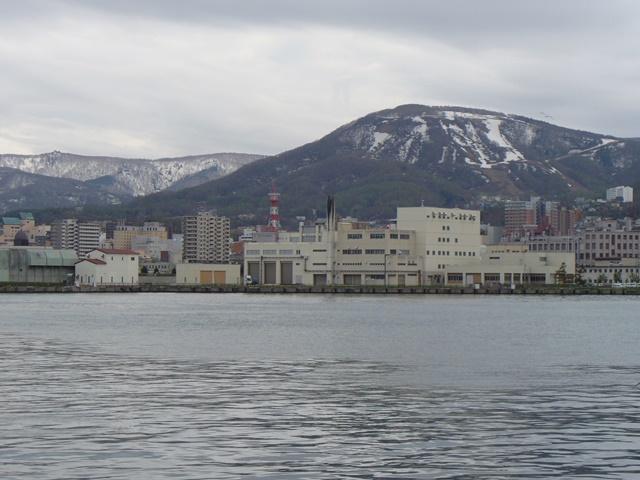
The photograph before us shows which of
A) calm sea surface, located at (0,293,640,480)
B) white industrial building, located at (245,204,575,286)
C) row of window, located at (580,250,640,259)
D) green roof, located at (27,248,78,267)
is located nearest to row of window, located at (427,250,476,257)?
white industrial building, located at (245,204,575,286)

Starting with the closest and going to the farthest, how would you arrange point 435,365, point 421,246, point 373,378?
1. point 373,378
2. point 435,365
3. point 421,246

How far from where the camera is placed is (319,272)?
13312 centimetres

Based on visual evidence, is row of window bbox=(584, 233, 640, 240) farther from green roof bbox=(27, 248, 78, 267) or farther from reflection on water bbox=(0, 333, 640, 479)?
reflection on water bbox=(0, 333, 640, 479)

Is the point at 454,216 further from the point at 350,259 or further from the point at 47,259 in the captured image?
the point at 47,259

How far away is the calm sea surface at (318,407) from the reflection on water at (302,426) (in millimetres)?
Result: 44

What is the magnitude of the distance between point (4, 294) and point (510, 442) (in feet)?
344

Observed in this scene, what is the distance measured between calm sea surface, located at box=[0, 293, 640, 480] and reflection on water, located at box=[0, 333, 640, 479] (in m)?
0.04

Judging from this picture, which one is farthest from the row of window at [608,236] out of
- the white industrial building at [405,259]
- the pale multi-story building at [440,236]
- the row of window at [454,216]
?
the white industrial building at [405,259]

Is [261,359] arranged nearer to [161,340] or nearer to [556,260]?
[161,340]

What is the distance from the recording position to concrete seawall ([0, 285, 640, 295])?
122 meters

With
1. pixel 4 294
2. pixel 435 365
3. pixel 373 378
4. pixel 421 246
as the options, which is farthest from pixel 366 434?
pixel 421 246

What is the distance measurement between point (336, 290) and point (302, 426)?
104 metres

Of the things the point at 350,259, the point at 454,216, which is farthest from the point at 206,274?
the point at 454,216

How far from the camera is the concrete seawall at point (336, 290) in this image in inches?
4783
